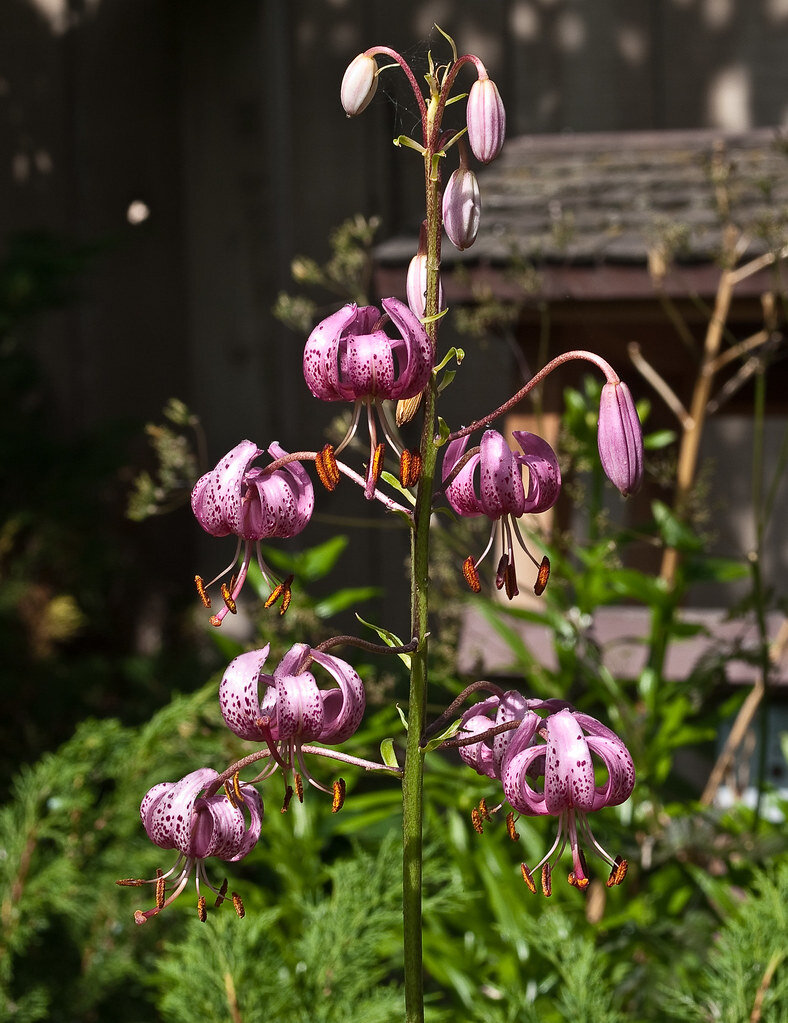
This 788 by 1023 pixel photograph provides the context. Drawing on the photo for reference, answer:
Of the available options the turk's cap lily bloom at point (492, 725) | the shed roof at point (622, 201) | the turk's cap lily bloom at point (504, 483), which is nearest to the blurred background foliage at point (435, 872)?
the shed roof at point (622, 201)

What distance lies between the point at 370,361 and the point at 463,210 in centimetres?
11

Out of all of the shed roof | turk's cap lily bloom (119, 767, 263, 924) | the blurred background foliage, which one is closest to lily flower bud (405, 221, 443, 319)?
turk's cap lily bloom (119, 767, 263, 924)

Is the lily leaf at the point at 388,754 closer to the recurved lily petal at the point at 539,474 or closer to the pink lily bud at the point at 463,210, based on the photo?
the recurved lily petal at the point at 539,474

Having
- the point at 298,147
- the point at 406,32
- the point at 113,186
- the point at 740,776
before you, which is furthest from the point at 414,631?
the point at 113,186

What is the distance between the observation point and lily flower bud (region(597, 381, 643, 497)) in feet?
1.82

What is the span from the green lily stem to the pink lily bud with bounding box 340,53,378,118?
7 cm

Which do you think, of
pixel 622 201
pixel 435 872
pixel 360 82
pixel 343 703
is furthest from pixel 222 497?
pixel 622 201

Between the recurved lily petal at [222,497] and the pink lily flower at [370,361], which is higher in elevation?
the pink lily flower at [370,361]

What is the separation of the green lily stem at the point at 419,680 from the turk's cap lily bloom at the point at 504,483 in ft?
0.07

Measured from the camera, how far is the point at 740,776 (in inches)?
75.0

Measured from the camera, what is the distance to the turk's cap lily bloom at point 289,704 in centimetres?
54

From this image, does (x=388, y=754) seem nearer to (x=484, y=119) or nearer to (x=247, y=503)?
(x=247, y=503)

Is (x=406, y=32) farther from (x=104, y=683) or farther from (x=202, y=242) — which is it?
(x=104, y=683)

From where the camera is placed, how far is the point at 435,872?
49.6 inches
